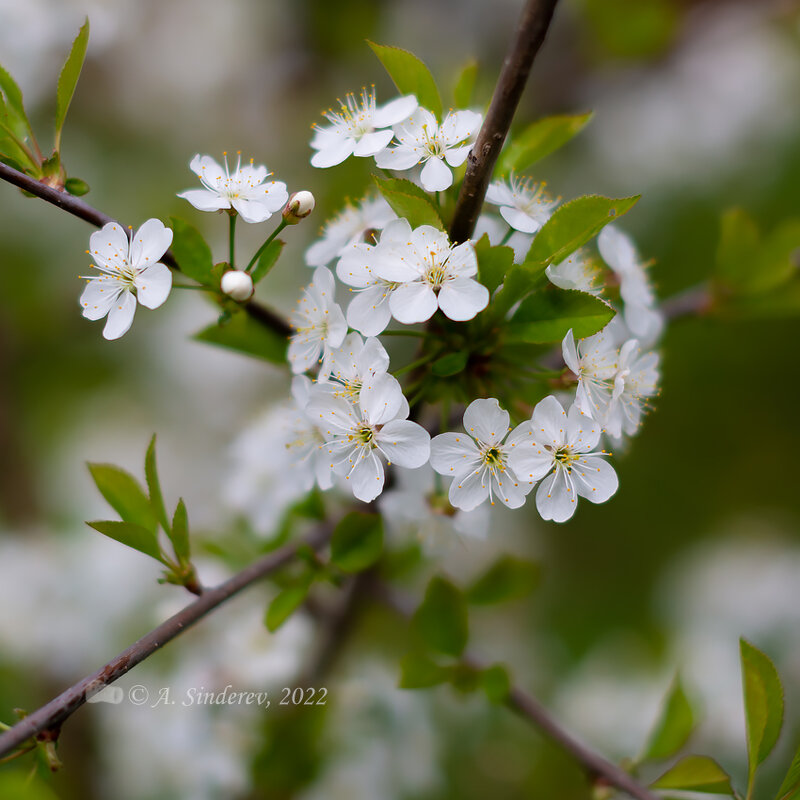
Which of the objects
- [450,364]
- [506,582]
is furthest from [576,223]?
[506,582]

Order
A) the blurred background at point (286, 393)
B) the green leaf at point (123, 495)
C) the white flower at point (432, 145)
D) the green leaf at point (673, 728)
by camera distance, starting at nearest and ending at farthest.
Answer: the white flower at point (432, 145) < the green leaf at point (123, 495) < the green leaf at point (673, 728) < the blurred background at point (286, 393)

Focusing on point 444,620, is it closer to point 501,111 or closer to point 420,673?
point 420,673

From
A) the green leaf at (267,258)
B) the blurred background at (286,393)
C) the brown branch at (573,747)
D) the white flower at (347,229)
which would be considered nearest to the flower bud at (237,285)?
the green leaf at (267,258)

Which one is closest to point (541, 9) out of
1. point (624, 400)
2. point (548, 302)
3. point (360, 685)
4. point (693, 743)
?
point (548, 302)

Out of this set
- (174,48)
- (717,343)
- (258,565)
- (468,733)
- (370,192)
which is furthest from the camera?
(174,48)

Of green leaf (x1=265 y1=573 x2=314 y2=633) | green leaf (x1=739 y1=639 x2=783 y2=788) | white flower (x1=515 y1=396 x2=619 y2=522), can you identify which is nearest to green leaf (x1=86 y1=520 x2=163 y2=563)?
green leaf (x1=265 y1=573 x2=314 y2=633)

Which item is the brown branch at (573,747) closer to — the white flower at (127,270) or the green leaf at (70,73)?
the white flower at (127,270)

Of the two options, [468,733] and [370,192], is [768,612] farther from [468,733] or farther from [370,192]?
[370,192]
